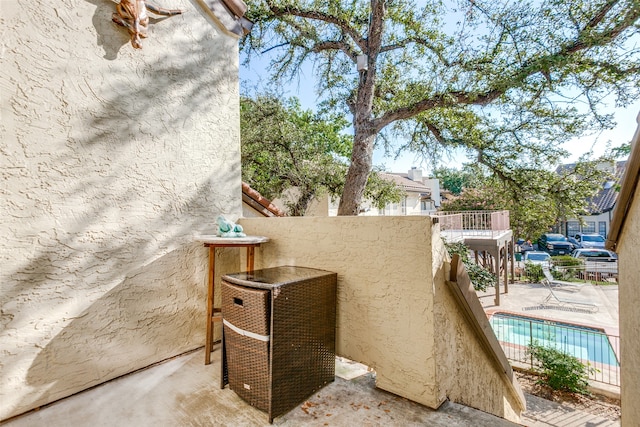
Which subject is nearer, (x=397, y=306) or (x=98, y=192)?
(x=397, y=306)

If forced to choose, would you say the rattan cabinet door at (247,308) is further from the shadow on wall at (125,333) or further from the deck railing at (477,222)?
the deck railing at (477,222)

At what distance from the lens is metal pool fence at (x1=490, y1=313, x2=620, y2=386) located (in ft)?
25.4

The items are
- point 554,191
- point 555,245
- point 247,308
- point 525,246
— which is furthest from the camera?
point 525,246

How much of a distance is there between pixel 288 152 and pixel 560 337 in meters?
11.1

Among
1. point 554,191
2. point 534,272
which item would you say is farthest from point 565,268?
point 554,191

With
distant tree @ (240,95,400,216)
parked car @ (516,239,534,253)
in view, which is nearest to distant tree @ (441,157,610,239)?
distant tree @ (240,95,400,216)

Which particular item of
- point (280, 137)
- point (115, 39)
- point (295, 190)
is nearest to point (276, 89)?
point (280, 137)

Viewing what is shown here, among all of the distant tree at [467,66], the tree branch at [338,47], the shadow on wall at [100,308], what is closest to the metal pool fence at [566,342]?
the distant tree at [467,66]

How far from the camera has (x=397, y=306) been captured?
2553mm

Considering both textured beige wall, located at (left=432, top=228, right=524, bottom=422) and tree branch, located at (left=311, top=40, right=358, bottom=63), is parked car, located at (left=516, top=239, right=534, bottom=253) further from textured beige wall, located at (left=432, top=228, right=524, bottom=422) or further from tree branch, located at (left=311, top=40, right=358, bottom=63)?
textured beige wall, located at (left=432, top=228, right=524, bottom=422)

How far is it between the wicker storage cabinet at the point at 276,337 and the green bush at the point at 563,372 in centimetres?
714

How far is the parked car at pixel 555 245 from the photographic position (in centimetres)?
2540

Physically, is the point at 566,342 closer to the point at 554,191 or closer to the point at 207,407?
the point at 554,191

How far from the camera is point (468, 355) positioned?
2969mm
